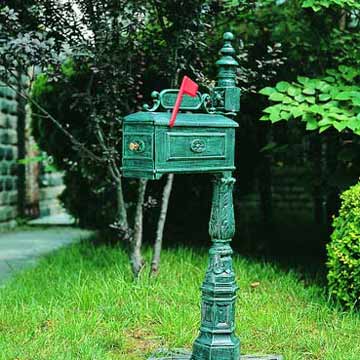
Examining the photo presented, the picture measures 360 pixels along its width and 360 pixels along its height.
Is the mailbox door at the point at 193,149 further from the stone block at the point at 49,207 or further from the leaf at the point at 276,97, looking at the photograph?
the stone block at the point at 49,207

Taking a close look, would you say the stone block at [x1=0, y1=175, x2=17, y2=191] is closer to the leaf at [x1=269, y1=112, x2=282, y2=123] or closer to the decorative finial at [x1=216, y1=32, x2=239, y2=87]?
the leaf at [x1=269, y1=112, x2=282, y2=123]

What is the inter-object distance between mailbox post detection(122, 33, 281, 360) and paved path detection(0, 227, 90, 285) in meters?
2.49

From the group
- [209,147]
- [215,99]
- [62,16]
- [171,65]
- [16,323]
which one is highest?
[62,16]

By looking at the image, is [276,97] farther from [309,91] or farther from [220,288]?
[220,288]

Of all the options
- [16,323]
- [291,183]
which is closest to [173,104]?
[16,323]

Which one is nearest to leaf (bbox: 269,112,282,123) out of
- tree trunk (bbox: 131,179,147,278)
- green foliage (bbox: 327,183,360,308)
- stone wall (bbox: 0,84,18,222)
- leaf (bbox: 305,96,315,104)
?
leaf (bbox: 305,96,315,104)

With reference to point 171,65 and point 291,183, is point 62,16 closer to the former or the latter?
point 171,65

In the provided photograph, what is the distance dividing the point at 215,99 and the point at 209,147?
300mm

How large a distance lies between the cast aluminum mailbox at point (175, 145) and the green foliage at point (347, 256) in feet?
4.42

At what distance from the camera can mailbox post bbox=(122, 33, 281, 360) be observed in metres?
3.07

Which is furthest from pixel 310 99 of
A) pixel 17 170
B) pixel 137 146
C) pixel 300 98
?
pixel 17 170

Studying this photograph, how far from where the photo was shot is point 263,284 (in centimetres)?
496

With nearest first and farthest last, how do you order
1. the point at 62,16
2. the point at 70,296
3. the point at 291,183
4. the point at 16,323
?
1. the point at 16,323
2. the point at 70,296
3. the point at 62,16
4. the point at 291,183

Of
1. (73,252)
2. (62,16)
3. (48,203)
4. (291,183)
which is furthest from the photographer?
(48,203)
